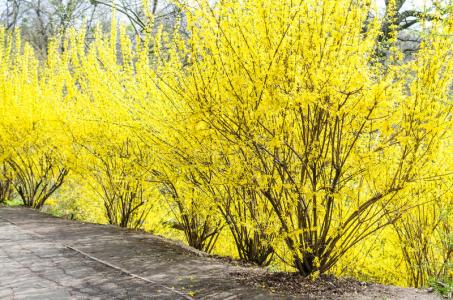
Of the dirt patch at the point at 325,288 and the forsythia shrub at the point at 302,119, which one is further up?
the forsythia shrub at the point at 302,119

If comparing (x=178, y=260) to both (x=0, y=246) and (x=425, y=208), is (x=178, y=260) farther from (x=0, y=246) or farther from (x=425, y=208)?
(x=425, y=208)

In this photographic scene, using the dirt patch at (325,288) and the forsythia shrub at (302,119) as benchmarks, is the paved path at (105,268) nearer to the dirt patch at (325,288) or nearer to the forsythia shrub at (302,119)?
the dirt patch at (325,288)

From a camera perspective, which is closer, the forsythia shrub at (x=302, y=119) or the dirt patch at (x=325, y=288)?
the forsythia shrub at (x=302, y=119)

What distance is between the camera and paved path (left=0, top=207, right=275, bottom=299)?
4590 millimetres

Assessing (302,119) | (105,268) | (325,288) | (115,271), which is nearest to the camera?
(302,119)

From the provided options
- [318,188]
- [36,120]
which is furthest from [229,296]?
[36,120]

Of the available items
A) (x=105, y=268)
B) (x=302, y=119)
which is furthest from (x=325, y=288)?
(x=105, y=268)

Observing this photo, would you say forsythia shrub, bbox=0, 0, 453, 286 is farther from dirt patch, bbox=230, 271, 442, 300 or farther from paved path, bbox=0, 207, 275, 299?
paved path, bbox=0, 207, 275, 299

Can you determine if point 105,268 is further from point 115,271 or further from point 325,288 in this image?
point 325,288

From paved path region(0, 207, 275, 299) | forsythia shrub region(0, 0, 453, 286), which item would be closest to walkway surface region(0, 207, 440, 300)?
paved path region(0, 207, 275, 299)

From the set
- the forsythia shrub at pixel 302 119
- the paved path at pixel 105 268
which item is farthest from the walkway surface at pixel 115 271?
the forsythia shrub at pixel 302 119

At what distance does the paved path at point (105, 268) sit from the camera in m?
4.59

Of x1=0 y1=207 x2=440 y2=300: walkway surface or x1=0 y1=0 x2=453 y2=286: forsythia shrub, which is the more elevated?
x1=0 y1=0 x2=453 y2=286: forsythia shrub

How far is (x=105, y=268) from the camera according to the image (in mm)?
5500
